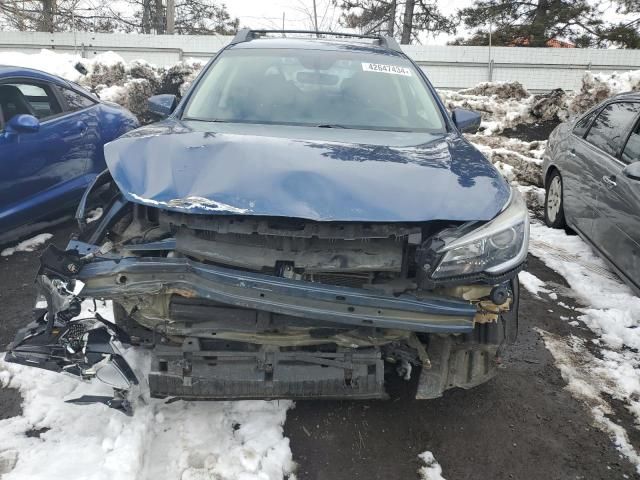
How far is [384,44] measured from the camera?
15.2 ft

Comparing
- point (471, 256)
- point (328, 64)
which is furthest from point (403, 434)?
point (328, 64)

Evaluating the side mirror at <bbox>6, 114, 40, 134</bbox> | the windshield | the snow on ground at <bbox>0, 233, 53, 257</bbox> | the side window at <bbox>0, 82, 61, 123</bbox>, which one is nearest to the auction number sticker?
the windshield

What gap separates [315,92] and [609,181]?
2.64 metres

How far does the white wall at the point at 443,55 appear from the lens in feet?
50.8

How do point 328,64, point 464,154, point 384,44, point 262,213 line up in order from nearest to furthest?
point 262,213 → point 464,154 → point 328,64 → point 384,44

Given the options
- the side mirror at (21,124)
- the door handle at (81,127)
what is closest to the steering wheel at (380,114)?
the side mirror at (21,124)

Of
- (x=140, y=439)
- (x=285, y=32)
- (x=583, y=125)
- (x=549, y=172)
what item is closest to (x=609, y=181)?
(x=583, y=125)

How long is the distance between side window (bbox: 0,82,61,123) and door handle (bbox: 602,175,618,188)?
5.05m

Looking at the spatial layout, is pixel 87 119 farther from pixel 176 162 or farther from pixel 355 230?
pixel 355 230

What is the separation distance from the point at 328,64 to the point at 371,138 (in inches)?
42.8

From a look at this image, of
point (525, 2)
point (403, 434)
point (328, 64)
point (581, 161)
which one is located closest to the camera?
point (403, 434)

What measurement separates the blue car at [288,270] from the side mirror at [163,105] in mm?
1183

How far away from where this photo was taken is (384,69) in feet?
12.9

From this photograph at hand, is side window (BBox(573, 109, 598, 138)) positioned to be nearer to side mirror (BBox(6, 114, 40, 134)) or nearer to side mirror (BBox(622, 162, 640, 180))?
side mirror (BBox(622, 162, 640, 180))
